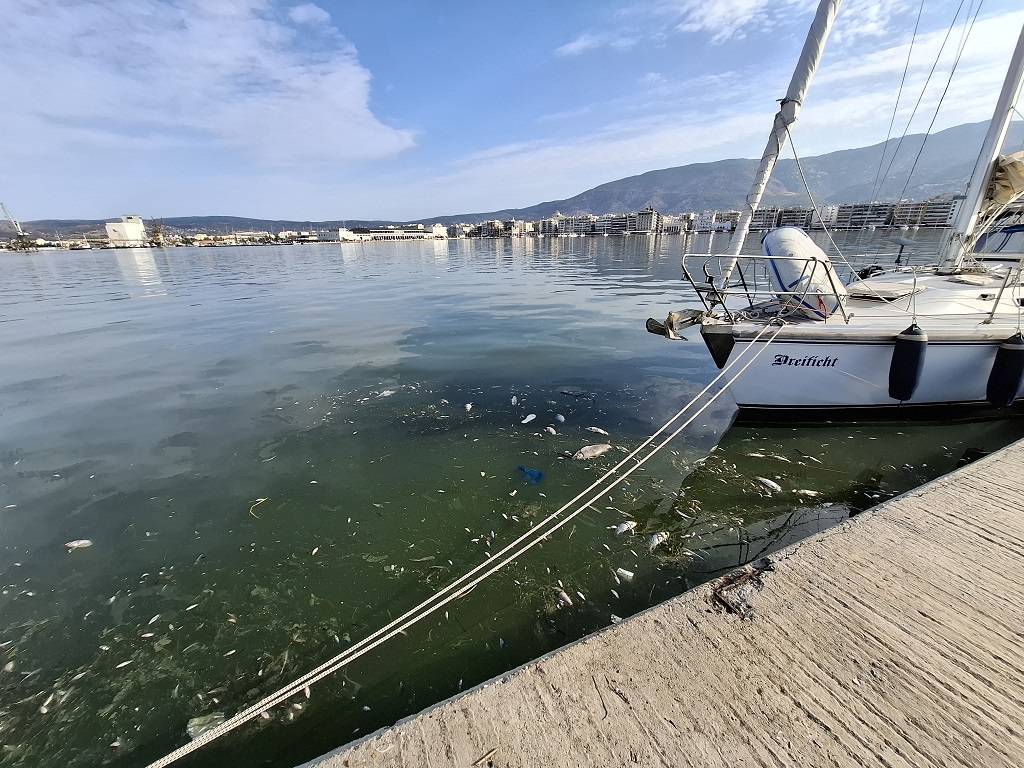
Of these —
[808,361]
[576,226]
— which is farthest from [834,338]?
[576,226]

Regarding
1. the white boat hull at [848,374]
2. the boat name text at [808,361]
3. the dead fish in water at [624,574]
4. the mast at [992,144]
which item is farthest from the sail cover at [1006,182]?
the dead fish in water at [624,574]

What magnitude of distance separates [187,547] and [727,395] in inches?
344

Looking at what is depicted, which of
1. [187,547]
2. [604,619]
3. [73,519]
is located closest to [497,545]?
[604,619]

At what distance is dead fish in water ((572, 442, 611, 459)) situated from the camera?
6.00m

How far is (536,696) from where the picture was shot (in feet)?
7.39

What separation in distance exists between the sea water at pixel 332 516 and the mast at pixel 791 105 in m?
3.11

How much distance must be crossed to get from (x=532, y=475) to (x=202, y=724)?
149 inches

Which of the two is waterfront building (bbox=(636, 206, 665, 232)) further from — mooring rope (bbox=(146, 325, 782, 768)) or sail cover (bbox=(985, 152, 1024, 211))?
mooring rope (bbox=(146, 325, 782, 768))

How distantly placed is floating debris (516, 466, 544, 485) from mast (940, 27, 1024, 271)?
449 inches

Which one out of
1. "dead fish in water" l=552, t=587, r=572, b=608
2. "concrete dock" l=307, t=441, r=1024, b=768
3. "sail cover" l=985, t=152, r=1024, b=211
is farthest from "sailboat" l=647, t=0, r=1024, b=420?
"dead fish in water" l=552, t=587, r=572, b=608

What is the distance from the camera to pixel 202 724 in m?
2.82

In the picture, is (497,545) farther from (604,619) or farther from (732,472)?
(732,472)

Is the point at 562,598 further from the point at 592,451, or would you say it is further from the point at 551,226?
the point at 551,226

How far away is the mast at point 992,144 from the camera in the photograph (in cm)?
927
